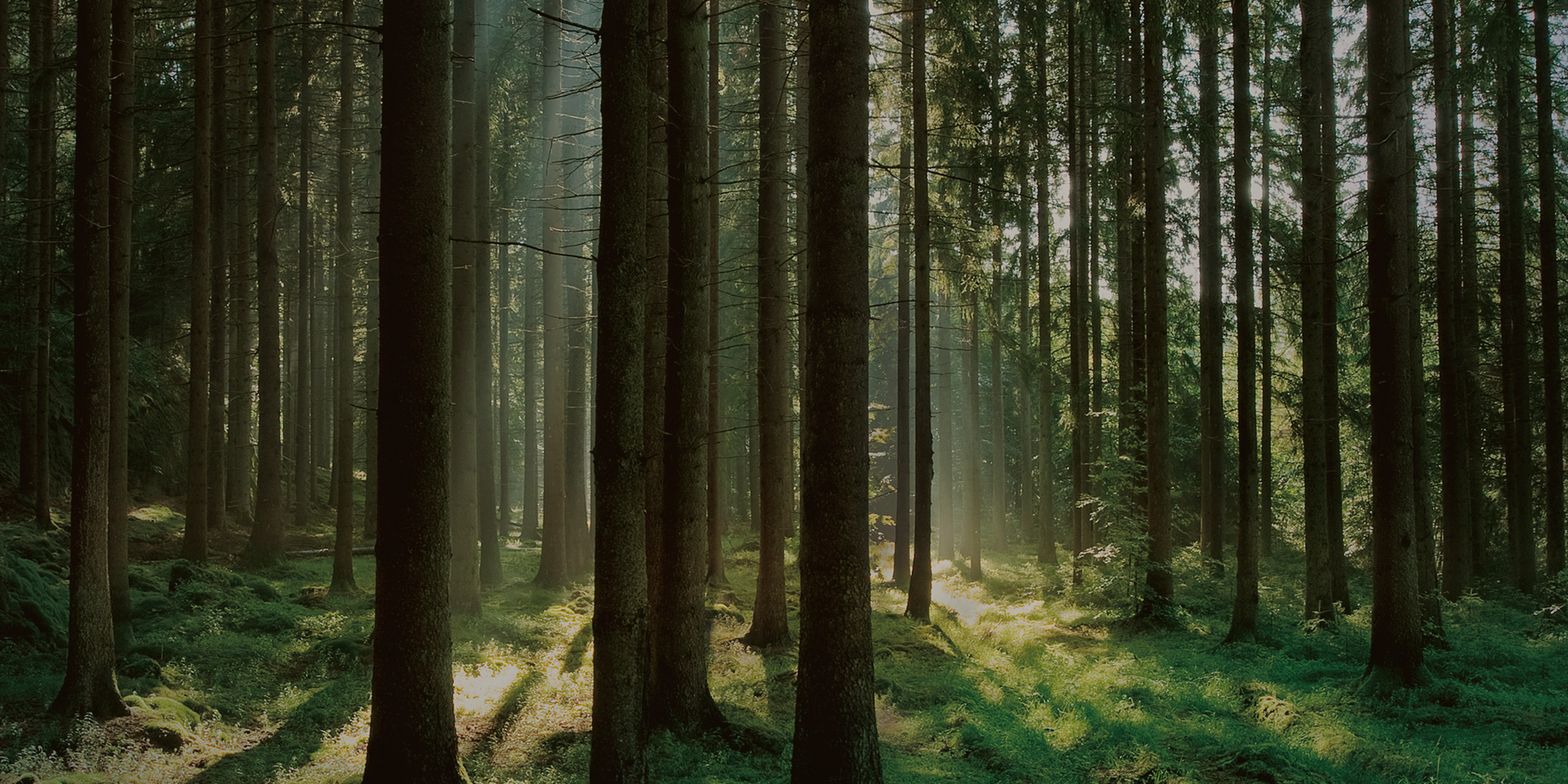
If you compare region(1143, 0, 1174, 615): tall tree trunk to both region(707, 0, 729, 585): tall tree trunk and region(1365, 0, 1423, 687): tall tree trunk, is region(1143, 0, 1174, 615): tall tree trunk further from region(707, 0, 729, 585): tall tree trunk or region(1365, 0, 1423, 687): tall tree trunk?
region(707, 0, 729, 585): tall tree trunk

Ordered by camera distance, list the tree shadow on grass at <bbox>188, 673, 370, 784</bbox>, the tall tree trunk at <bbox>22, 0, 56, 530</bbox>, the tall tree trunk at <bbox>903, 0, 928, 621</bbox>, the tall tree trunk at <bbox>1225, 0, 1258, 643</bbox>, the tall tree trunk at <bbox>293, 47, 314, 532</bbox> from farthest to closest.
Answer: the tall tree trunk at <bbox>293, 47, 314, 532</bbox>, the tall tree trunk at <bbox>22, 0, 56, 530</bbox>, the tall tree trunk at <bbox>903, 0, 928, 621</bbox>, the tall tree trunk at <bbox>1225, 0, 1258, 643</bbox>, the tree shadow on grass at <bbox>188, 673, 370, 784</bbox>

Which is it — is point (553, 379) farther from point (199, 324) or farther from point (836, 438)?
point (836, 438)

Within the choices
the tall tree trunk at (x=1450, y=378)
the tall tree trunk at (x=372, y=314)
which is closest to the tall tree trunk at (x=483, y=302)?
the tall tree trunk at (x=372, y=314)

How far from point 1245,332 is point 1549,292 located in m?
7.72

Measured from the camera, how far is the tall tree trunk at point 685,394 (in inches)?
317

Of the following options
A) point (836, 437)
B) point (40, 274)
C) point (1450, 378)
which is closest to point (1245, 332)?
point (1450, 378)

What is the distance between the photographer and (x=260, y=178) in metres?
14.2

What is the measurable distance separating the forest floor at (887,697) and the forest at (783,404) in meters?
0.08

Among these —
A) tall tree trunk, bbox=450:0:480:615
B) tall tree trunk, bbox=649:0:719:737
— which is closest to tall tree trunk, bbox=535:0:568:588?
tall tree trunk, bbox=450:0:480:615

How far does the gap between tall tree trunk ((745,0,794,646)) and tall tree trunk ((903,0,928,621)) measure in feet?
8.58

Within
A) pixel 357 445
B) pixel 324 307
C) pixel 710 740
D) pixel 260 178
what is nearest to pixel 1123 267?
pixel 710 740

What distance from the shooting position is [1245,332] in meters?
12.1

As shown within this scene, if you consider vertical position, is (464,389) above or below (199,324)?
below

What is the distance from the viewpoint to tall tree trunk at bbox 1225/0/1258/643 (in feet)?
39.2
